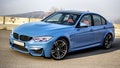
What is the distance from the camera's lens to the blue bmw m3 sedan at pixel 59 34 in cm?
1004

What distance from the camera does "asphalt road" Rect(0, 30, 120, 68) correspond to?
31.2ft

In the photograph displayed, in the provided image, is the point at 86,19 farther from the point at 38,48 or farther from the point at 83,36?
the point at 38,48

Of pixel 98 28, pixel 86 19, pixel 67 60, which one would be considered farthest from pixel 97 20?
pixel 67 60

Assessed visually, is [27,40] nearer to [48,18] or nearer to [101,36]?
[48,18]

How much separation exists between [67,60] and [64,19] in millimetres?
1801

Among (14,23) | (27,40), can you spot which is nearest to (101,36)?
(27,40)

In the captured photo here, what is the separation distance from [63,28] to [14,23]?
10858 millimetres

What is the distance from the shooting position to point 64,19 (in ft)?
38.4

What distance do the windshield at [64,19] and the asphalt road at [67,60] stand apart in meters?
1.18

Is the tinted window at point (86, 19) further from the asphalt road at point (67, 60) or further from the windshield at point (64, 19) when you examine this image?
the asphalt road at point (67, 60)

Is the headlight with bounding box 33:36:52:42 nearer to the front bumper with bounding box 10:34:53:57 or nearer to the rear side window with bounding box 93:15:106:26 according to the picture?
the front bumper with bounding box 10:34:53:57

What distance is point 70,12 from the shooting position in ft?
39.5

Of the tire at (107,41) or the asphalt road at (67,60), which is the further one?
the tire at (107,41)

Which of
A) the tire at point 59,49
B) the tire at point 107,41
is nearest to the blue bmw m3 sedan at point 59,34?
the tire at point 59,49
